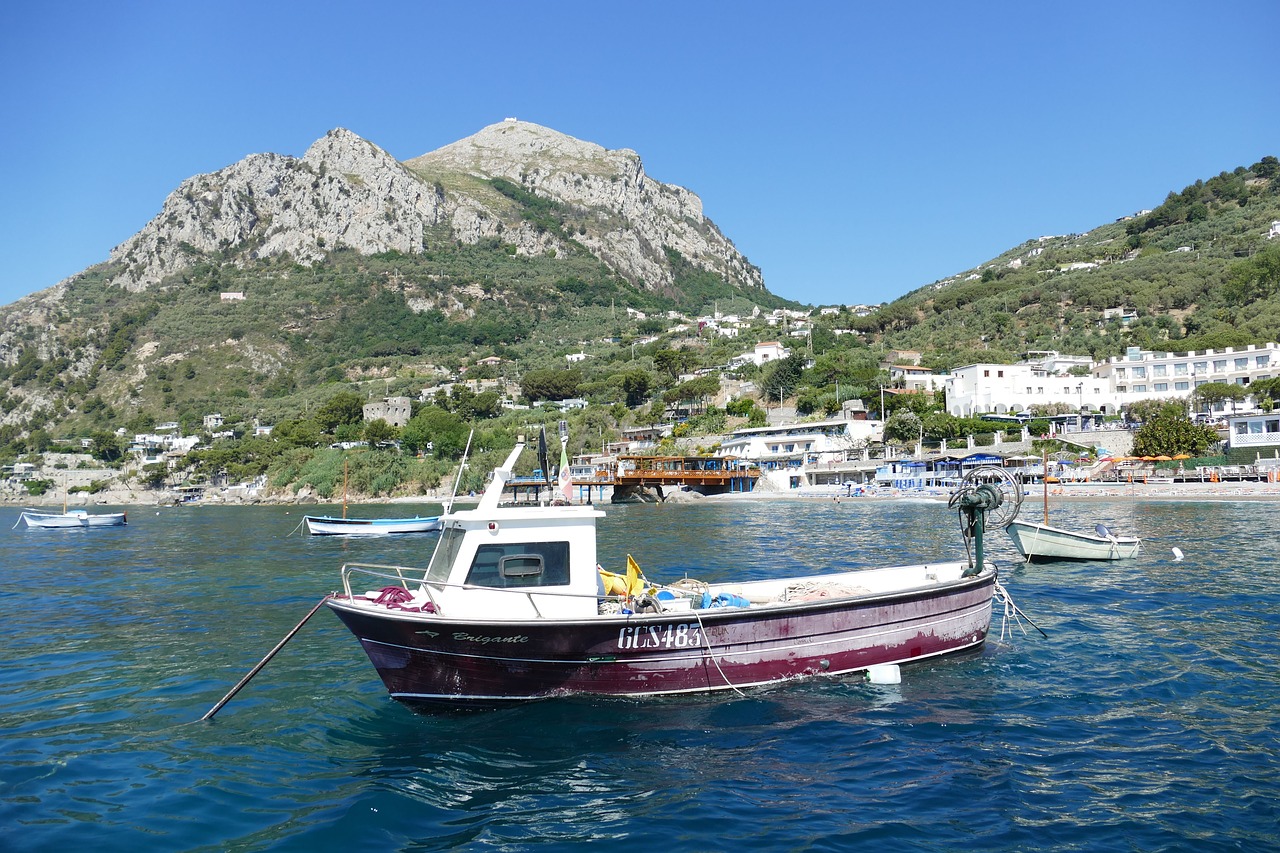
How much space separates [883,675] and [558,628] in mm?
5138

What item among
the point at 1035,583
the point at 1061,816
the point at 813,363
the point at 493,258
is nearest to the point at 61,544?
the point at 1035,583

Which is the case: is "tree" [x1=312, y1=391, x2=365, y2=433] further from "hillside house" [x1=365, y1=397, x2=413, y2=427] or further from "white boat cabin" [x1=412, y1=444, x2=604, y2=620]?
"white boat cabin" [x1=412, y1=444, x2=604, y2=620]

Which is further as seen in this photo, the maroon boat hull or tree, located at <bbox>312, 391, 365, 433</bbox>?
tree, located at <bbox>312, 391, 365, 433</bbox>

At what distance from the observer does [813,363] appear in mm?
108312

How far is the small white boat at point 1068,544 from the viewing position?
86.1 ft

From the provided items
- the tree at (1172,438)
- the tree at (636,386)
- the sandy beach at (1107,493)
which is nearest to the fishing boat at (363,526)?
the sandy beach at (1107,493)

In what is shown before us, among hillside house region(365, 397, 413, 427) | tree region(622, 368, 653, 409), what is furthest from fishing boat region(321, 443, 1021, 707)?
hillside house region(365, 397, 413, 427)

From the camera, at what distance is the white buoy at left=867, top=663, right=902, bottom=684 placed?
466 inches

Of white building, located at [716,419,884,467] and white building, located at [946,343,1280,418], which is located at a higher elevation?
white building, located at [946,343,1280,418]

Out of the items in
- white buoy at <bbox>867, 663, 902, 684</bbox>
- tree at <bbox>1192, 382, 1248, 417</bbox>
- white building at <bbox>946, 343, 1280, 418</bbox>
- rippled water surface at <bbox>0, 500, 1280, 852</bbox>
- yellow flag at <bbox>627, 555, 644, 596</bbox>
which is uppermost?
white building at <bbox>946, 343, 1280, 418</bbox>

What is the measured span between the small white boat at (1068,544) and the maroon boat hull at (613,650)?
17.4m

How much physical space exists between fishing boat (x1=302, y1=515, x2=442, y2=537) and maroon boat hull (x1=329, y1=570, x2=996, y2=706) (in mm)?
33019

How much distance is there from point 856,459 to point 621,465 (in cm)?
2487

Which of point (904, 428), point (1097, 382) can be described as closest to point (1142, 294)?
point (1097, 382)
